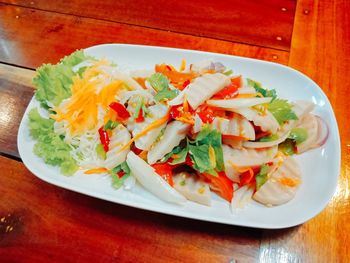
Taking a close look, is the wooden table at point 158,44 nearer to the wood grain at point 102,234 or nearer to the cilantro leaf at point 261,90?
the wood grain at point 102,234

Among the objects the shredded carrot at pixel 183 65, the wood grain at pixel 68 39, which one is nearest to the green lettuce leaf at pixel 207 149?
the shredded carrot at pixel 183 65

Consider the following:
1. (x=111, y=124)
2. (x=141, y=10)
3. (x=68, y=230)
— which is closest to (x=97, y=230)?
(x=68, y=230)

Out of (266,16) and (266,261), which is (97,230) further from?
(266,16)

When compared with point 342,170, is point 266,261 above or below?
below

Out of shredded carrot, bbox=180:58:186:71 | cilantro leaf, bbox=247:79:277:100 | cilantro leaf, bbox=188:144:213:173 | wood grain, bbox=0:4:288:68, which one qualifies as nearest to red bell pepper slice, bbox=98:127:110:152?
cilantro leaf, bbox=188:144:213:173

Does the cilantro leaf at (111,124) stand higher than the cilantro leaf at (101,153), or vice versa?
the cilantro leaf at (111,124)

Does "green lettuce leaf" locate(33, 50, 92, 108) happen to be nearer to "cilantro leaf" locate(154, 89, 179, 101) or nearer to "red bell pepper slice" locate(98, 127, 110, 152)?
"red bell pepper slice" locate(98, 127, 110, 152)

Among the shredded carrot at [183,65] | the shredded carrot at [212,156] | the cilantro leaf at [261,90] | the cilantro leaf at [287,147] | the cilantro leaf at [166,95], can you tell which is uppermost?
the cilantro leaf at [166,95]
